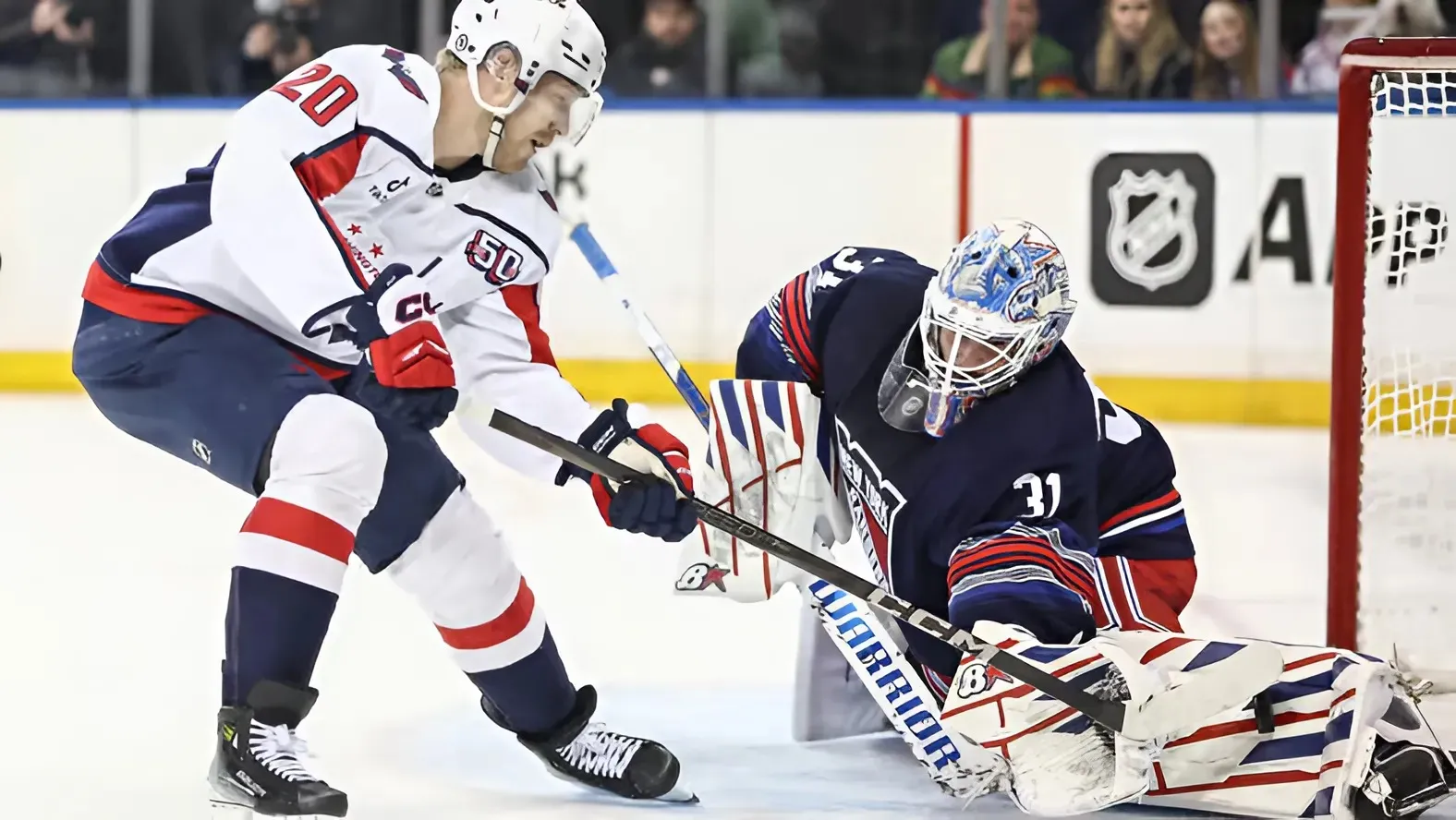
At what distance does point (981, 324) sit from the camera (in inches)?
91.5

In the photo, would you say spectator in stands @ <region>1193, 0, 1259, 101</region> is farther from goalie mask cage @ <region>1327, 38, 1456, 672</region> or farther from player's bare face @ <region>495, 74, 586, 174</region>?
player's bare face @ <region>495, 74, 586, 174</region>

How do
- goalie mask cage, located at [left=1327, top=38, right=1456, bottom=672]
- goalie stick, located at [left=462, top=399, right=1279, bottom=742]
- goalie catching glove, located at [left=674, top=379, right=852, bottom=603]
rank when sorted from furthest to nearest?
goalie mask cage, located at [left=1327, top=38, right=1456, bottom=672]
goalie catching glove, located at [left=674, top=379, right=852, bottom=603]
goalie stick, located at [left=462, top=399, right=1279, bottom=742]

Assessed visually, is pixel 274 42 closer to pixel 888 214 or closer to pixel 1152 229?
pixel 888 214

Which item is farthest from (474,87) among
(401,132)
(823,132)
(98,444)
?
(823,132)

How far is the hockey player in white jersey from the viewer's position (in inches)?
82.5

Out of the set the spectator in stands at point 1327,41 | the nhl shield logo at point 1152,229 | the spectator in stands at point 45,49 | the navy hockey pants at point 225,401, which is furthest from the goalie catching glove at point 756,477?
the spectator in stands at point 45,49

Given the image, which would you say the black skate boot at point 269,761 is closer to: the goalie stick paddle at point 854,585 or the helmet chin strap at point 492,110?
the goalie stick paddle at point 854,585

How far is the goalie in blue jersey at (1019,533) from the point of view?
7.30 ft

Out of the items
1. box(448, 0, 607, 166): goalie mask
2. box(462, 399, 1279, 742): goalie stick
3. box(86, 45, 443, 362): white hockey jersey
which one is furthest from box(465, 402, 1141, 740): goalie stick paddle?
box(448, 0, 607, 166): goalie mask

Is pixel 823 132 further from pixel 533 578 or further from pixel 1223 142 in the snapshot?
pixel 533 578

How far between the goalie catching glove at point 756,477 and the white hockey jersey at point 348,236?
0.68ft

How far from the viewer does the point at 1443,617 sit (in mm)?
2986

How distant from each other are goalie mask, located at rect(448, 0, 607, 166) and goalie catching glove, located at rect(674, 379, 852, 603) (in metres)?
0.44

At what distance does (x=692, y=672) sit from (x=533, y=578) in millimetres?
790
